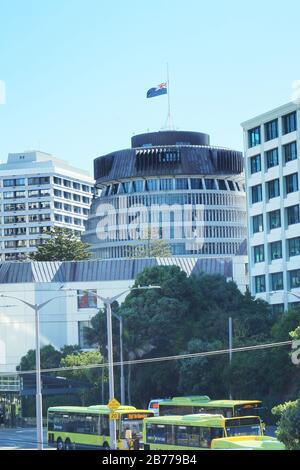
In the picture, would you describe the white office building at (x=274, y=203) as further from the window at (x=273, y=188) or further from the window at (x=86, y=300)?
the window at (x=86, y=300)

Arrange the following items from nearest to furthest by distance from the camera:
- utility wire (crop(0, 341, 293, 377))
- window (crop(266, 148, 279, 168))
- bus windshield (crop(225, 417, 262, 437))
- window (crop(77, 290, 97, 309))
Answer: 1. bus windshield (crop(225, 417, 262, 437))
2. utility wire (crop(0, 341, 293, 377))
3. window (crop(266, 148, 279, 168))
4. window (crop(77, 290, 97, 309))

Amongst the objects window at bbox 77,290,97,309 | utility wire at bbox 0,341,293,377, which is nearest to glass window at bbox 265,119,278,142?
utility wire at bbox 0,341,293,377

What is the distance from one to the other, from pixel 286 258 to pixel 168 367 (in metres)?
19.7

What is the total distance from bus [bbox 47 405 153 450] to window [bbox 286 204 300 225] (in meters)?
43.8

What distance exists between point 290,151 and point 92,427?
1979 inches

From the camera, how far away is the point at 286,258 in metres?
101

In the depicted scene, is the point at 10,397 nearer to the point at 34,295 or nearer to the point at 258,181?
the point at 34,295

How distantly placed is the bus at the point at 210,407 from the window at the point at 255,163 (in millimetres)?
46461

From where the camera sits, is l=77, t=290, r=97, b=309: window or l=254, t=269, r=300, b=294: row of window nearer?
l=254, t=269, r=300, b=294: row of window

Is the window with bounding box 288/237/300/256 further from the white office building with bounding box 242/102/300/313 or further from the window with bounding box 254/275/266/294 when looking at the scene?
the window with bounding box 254/275/266/294

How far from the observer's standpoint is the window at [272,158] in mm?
103188

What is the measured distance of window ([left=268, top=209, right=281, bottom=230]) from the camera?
339 feet

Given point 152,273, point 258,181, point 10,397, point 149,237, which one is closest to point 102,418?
point 152,273

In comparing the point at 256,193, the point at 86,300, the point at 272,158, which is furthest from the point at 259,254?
the point at 86,300
